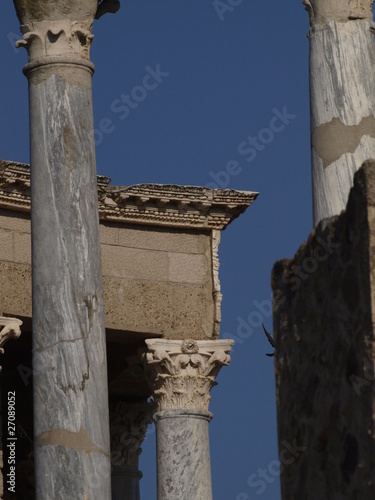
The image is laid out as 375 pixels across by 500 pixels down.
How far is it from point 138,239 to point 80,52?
688 centimetres

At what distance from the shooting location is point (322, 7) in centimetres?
1570

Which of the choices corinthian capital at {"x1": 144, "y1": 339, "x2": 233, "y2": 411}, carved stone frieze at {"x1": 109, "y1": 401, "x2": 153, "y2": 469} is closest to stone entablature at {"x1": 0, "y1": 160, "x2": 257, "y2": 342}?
corinthian capital at {"x1": 144, "y1": 339, "x2": 233, "y2": 411}

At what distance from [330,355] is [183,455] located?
1497 cm

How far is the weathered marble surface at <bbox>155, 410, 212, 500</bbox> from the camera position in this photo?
2102 cm

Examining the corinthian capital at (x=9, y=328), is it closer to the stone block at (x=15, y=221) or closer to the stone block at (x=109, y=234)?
the stone block at (x=15, y=221)

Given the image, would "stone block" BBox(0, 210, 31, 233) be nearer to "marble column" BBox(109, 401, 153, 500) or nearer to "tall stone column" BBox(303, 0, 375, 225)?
"marble column" BBox(109, 401, 153, 500)

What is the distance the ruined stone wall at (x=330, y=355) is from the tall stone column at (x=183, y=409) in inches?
562

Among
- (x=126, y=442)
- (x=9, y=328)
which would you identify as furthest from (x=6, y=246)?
(x=126, y=442)

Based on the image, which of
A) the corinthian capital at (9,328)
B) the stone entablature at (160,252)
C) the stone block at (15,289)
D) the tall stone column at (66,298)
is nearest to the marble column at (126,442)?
the stone entablature at (160,252)

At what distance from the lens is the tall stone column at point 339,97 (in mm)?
14672

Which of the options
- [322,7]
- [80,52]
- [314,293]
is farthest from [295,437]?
[80,52]

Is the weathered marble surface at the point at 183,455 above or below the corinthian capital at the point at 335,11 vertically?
below

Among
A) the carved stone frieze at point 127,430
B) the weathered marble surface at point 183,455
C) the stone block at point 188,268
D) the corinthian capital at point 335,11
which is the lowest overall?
the weathered marble surface at point 183,455

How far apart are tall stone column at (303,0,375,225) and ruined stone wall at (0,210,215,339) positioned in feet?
25.9
